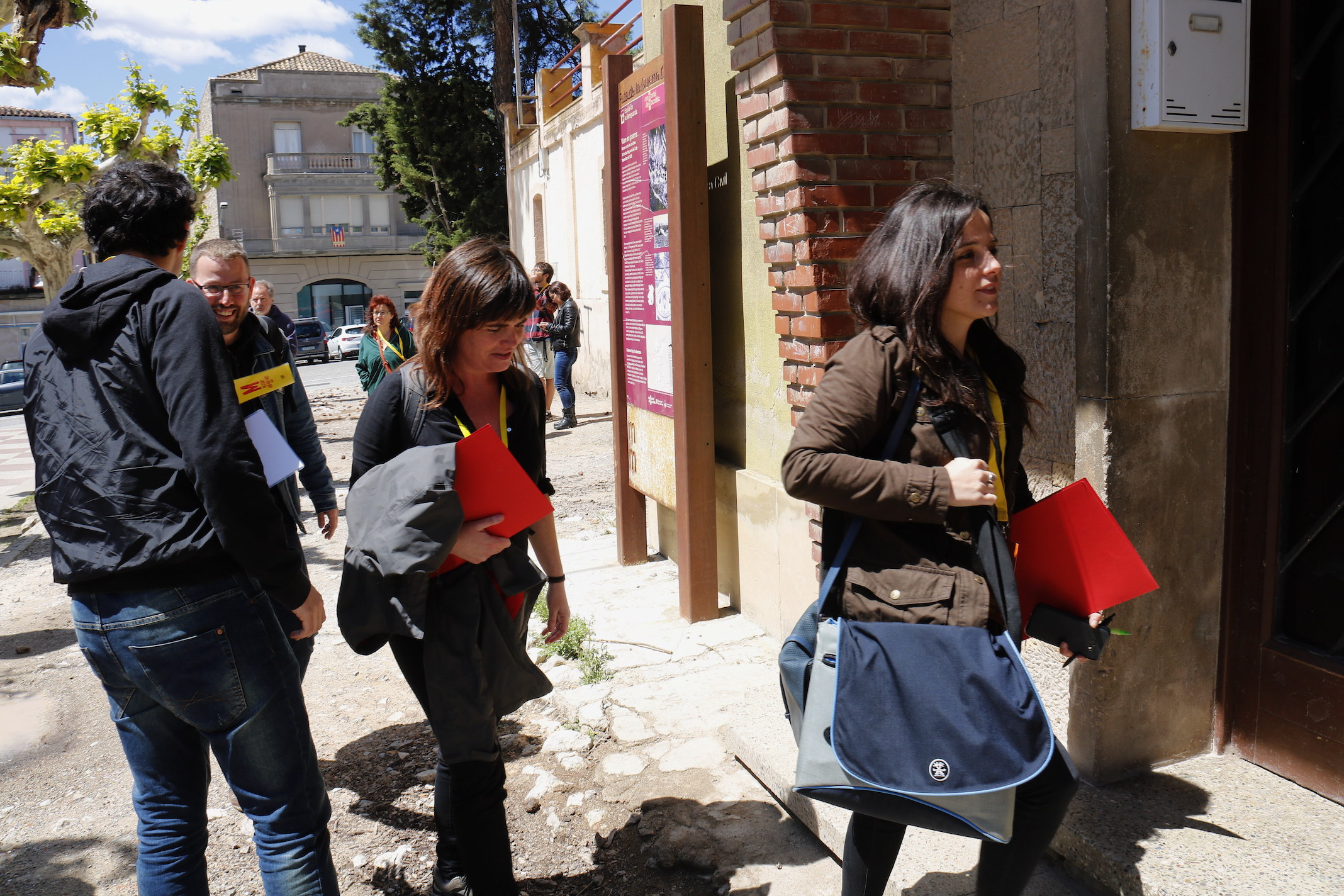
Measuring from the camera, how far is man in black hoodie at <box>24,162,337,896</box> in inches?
82.6

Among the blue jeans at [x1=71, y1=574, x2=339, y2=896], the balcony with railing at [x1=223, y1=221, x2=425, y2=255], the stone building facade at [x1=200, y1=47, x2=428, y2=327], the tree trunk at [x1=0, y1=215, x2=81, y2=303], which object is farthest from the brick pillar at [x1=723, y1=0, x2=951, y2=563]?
the stone building facade at [x1=200, y1=47, x2=428, y2=327]

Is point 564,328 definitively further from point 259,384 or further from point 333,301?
point 333,301

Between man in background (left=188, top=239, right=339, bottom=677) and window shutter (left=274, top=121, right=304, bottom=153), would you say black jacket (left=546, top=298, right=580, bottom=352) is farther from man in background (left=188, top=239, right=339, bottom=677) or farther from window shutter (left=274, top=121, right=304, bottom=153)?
window shutter (left=274, top=121, right=304, bottom=153)

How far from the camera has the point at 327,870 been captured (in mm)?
2377

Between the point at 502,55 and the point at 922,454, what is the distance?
2724 cm

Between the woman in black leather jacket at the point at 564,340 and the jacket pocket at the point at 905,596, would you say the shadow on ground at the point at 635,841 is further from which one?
the woman in black leather jacket at the point at 564,340

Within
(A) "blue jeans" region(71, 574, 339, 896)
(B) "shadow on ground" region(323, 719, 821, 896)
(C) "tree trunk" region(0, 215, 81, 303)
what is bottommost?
(B) "shadow on ground" region(323, 719, 821, 896)

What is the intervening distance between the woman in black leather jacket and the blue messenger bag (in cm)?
1050

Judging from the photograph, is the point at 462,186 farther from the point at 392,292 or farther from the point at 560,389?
the point at 392,292

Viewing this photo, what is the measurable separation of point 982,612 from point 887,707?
0.91 feet

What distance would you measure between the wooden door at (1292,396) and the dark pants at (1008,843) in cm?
119

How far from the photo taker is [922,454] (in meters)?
2.07

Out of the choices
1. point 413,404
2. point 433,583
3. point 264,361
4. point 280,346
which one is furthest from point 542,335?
point 433,583

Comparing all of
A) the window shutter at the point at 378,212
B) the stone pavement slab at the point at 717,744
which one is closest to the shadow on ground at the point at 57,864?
the stone pavement slab at the point at 717,744
